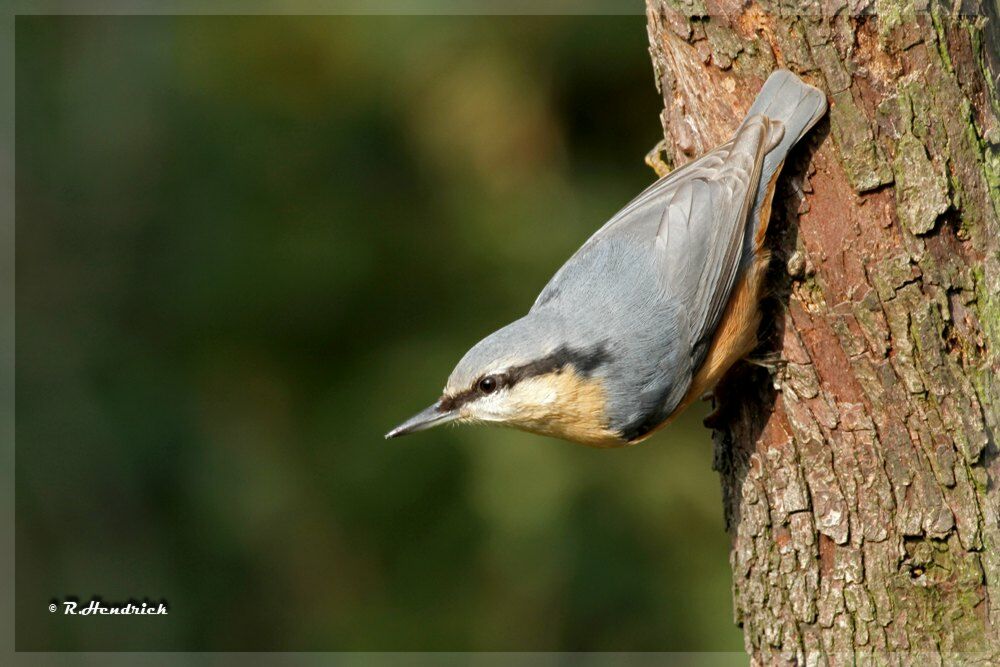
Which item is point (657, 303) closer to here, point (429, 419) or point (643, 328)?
point (643, 328)

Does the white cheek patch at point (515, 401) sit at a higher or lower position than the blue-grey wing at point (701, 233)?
lower

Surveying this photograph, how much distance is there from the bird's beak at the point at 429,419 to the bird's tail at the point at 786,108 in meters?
0.96

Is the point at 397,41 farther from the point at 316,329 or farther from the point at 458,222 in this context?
the point at 316,329

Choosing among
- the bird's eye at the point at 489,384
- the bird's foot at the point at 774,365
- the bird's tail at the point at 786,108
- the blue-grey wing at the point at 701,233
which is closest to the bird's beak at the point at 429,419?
the bird's eye at the point at 489,384

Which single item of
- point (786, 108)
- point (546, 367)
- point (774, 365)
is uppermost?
point (786, 108)

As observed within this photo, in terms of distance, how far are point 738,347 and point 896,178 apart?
530mm

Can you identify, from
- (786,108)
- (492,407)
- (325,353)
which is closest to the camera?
(786,108)

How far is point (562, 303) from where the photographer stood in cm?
246

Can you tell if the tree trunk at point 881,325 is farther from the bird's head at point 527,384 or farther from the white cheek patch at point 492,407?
the white cheek patch at point 492,407

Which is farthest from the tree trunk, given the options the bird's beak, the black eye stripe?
the bird's beak

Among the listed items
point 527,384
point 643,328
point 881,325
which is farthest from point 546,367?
point 881,325

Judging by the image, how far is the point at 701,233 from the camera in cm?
242

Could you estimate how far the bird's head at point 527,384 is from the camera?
2369 millimetres

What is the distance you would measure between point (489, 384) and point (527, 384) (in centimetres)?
9
